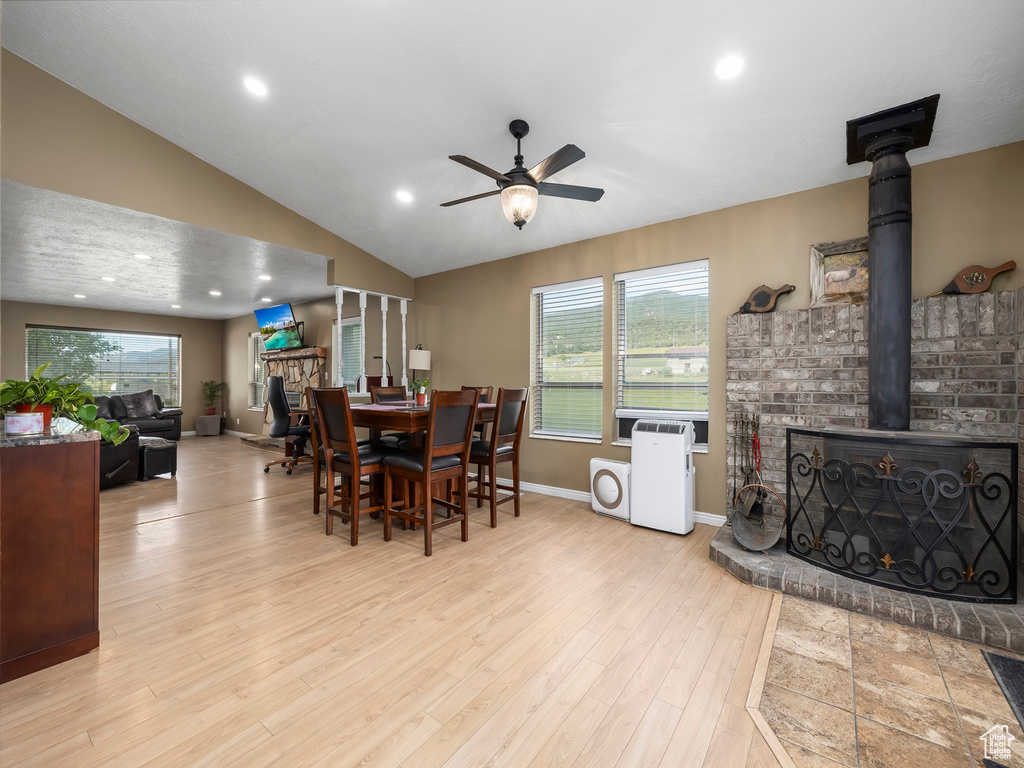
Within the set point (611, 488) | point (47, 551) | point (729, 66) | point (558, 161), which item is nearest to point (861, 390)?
point (611, 488)

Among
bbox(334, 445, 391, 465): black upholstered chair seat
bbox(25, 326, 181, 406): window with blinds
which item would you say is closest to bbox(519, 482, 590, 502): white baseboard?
bbox(334, 445, 391, 465): black upholstered chair seat

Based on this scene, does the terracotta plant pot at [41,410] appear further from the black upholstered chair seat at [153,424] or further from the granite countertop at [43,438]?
the black upholstered chair seat at [153,424]

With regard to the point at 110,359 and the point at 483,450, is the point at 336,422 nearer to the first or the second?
the point at 483,450

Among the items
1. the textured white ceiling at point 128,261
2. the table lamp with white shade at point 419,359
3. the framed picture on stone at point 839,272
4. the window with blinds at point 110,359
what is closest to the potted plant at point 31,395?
the textured white ceiling at point 128,261

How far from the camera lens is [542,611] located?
2.23m

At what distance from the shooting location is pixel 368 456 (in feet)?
10.6

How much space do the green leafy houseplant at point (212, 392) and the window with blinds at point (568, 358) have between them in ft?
27.3

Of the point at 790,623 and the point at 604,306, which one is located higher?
the point at 604,306

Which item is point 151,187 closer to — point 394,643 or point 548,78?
point 548,78

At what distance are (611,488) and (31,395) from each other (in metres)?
3.47

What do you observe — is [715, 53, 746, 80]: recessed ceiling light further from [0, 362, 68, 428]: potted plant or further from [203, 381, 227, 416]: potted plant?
[203, 381, 227, 416]: potted plant

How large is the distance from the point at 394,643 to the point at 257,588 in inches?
40.7

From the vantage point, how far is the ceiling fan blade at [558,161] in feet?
7.49

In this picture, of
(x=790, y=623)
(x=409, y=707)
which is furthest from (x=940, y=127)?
(x=409, y=707)
